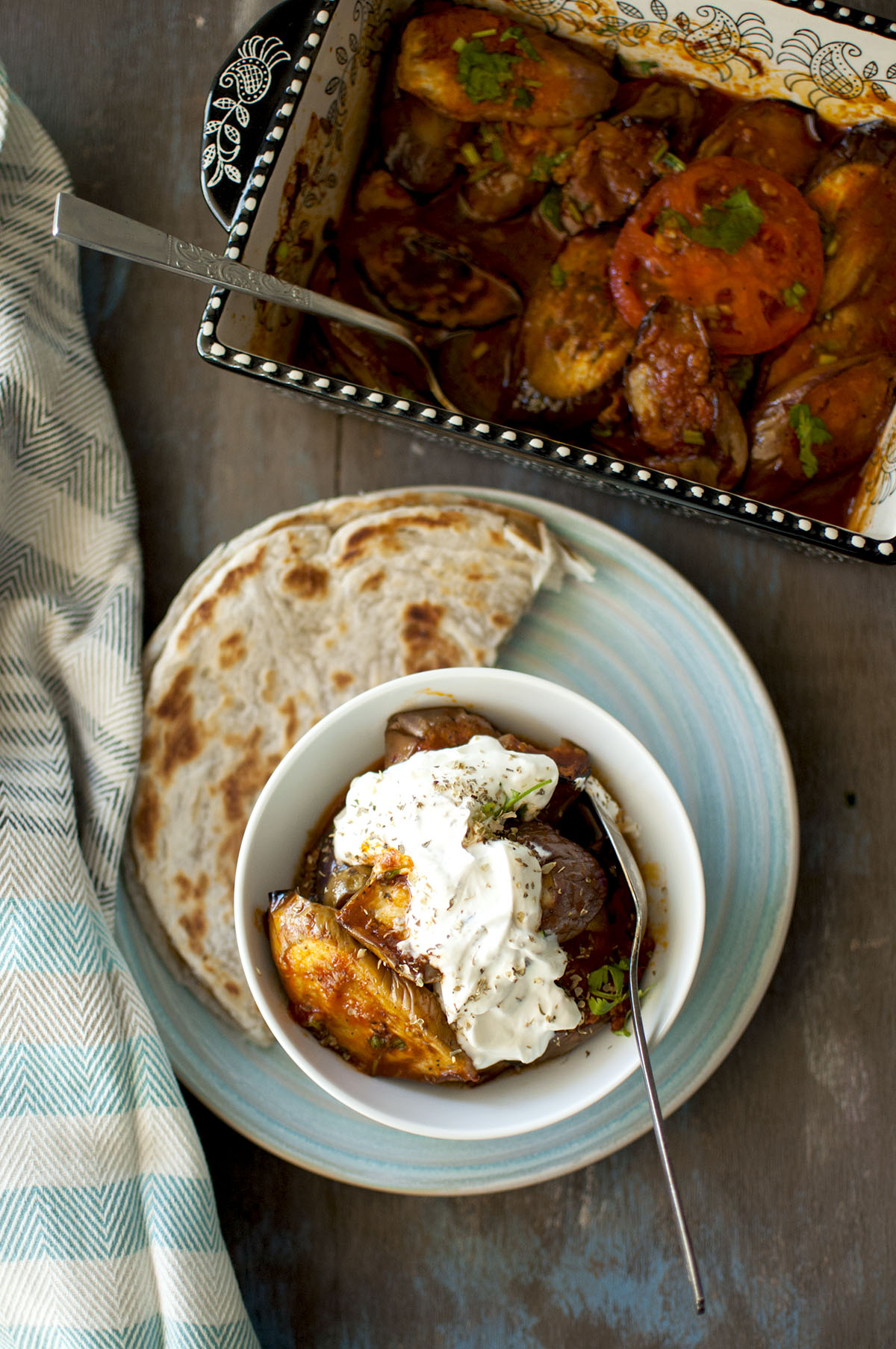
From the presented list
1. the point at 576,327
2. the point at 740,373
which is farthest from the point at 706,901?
the point at 576,327

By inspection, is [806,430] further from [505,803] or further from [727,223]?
[505,803]

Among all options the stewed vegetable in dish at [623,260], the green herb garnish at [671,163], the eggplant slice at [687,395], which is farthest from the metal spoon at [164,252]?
the green herb garnish at [671,163]

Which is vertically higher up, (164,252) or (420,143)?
(420,143)

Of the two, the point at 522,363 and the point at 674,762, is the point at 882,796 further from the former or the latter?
the point at 522,363

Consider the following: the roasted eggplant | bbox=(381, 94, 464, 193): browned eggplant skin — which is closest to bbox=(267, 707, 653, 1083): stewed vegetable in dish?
bbox=(381, 94, 464, 193): browned eggplant skin

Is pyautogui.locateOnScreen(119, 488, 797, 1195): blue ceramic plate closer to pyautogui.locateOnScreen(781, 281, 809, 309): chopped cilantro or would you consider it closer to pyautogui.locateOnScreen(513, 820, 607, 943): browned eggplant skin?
pyautogui.locateOnScreen(513, 820, 607, 943): browned eggplant skin

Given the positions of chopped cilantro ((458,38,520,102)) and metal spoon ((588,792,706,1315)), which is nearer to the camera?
metal spoon ((588,792,706,1315))

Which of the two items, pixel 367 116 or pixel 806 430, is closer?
pixel 806 430
